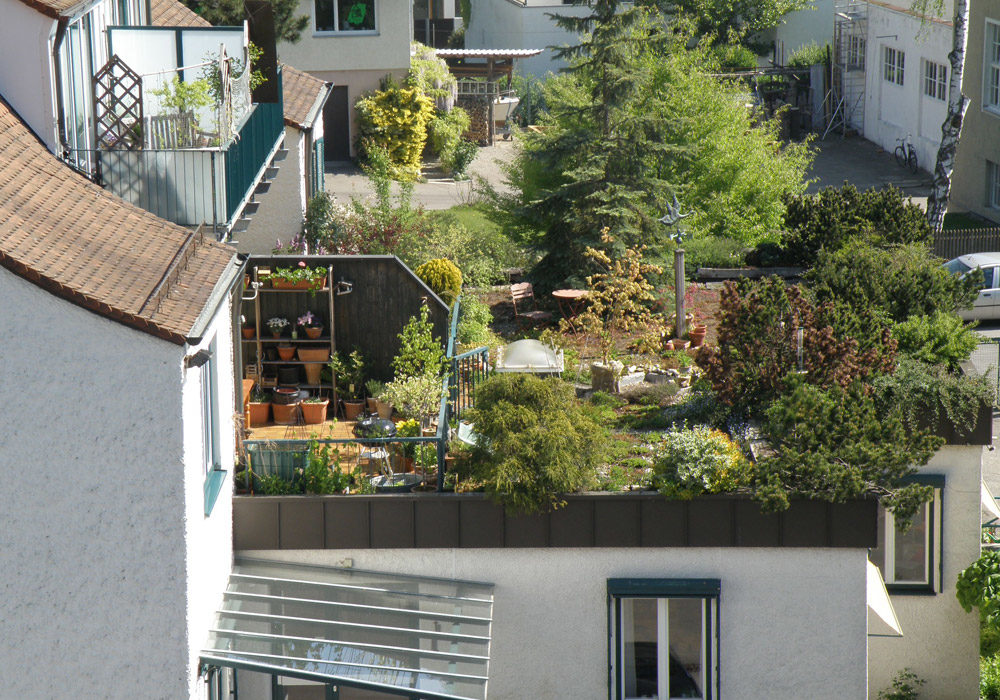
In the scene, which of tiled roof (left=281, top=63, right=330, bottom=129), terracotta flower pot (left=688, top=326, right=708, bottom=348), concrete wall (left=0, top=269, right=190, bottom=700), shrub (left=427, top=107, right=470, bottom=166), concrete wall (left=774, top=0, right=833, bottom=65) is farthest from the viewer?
concrete wall (left=774, top=0, right=833, bottom=65)

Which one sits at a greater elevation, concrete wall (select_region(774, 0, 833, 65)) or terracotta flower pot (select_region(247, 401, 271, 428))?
concrete wall (select_region(774, 0, 833, 65))

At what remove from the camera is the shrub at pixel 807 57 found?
55.8 meters

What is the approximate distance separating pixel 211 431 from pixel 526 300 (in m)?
13.1

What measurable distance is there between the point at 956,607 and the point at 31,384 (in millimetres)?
10376

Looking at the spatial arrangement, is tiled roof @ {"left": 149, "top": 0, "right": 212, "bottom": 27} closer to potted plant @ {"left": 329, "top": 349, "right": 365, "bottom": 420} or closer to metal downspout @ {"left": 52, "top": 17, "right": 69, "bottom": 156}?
potted plant @ {"left": 329, "top": 349, "right": 365, "bottom": 420}

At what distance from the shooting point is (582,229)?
2428cm

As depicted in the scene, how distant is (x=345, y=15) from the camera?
142 ft

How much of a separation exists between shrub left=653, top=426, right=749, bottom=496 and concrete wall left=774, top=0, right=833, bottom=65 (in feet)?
160

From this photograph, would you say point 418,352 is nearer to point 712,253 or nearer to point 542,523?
point 542,523

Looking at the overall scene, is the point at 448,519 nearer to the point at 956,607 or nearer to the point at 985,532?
the point at 956,607

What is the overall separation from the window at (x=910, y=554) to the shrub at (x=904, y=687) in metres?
1.04

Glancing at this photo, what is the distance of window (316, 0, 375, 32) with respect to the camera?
43.1m

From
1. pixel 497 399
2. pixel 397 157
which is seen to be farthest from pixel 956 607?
pixel 397 157

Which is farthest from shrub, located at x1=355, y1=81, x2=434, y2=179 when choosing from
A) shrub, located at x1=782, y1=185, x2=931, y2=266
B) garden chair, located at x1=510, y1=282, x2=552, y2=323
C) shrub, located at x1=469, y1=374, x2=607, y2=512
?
shrub, located at x1=469, y1=374, x2=607, y2=512
